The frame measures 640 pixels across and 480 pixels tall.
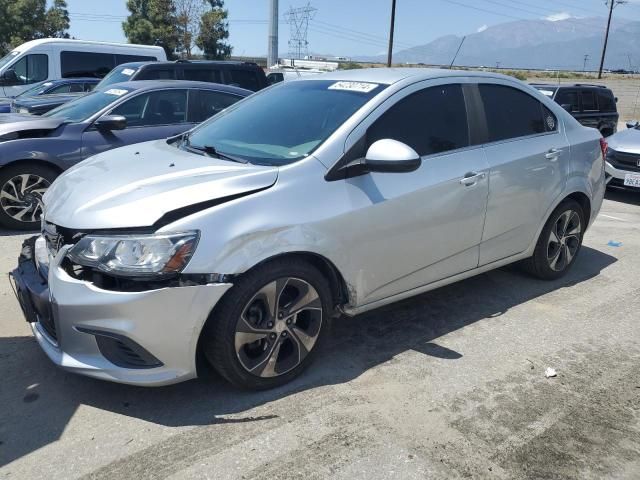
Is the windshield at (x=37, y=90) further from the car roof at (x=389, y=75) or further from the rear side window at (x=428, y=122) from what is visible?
the rear side window at (x=428, y=122)

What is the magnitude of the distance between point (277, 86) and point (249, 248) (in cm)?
191

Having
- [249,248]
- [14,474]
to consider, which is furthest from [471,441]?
[14,474]

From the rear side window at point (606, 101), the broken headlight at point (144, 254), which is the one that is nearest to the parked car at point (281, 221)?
the broken headlight at point (144, 254)

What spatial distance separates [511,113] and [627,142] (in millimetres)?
5609

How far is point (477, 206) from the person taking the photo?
3.81 metres

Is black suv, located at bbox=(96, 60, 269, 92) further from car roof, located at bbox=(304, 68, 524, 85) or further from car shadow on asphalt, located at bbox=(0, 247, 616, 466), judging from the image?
car shadow on asphalt, located at bbox=(0, 247, 616, 466)

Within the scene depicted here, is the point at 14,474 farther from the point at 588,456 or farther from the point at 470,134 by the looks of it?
the point at 470,134

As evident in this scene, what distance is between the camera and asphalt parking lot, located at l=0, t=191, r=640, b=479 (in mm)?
2545

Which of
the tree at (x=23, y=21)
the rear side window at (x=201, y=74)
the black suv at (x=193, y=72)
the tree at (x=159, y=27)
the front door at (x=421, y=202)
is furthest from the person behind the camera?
the tree at (x=159, y=27)

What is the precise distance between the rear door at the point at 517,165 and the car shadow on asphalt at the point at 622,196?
5042mm

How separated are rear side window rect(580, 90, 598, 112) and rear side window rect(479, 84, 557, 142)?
33.0ft

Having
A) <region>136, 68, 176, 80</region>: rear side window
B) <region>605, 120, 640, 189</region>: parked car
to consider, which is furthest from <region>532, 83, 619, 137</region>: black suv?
<region>136, 68, 176, 80</region>: rear side window

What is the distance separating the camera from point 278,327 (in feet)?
9.90

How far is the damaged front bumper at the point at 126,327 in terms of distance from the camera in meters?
2.60
